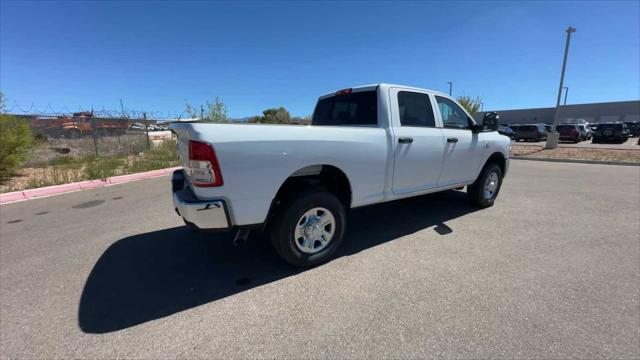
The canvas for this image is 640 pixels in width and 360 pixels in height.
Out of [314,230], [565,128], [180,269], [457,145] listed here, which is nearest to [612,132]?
[565,128]

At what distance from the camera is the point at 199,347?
6.59 ft

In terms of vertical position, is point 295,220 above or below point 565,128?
below

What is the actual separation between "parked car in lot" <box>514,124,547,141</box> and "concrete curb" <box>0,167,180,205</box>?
30049 mm

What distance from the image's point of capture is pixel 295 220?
9.25 feet

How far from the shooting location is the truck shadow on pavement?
243cm

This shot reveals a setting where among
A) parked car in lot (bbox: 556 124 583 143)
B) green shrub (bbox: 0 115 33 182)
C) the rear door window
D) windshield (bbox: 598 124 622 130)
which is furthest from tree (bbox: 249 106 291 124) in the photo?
windshield (bbox: 598 124 622 130)

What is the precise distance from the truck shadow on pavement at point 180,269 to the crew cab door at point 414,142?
2.56 ft

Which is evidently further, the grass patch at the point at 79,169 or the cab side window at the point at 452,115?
the grass patch at the point at 79,169

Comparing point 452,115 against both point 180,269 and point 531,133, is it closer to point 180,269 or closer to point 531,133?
A: point 180,269

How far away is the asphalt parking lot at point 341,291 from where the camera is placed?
2.03 metres

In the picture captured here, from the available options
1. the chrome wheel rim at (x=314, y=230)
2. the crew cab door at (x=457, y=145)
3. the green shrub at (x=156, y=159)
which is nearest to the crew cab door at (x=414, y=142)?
the crew cab door at (x=457, y=145)

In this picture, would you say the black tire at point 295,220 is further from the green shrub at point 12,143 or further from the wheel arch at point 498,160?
the green shrub at point 12,143

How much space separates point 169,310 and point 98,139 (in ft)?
46.4

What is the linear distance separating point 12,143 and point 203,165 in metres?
9.75
